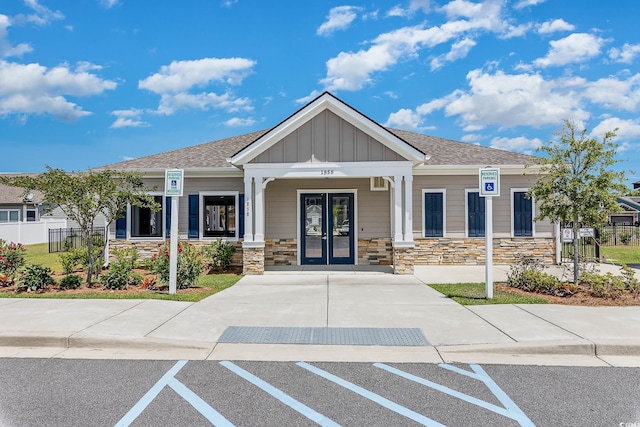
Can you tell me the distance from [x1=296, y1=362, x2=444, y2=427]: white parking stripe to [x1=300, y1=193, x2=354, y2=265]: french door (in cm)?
927

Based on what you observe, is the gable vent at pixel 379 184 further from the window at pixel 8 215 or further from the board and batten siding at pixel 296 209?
the window at pixel 8 215

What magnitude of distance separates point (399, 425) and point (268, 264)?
36.1ft

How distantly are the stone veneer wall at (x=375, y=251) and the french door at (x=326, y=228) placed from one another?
0.35m

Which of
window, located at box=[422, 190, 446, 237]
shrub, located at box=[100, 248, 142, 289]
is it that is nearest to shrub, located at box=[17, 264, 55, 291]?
shrub, located at box=[100, 248, 142, 289]

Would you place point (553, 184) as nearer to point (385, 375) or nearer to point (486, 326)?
point (486, 326)

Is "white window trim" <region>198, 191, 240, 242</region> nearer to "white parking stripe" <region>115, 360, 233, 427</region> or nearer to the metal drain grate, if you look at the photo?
the metal drain grate

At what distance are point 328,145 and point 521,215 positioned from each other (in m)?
7.34

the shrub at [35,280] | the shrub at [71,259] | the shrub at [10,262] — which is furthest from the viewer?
the shrub at [71,259]

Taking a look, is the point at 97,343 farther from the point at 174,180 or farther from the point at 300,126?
the point at 300,126

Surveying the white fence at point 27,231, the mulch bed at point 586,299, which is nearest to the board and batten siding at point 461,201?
the mulch bed at point 586,299

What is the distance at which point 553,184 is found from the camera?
29.7ft

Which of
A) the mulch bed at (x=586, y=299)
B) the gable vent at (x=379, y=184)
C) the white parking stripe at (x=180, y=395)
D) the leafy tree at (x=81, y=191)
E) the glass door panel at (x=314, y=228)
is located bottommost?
the white parking stripe at (x=180, y=395)

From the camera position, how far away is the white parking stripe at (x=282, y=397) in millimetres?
3662

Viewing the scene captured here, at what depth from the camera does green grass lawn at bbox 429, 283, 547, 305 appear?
806 centimetres
